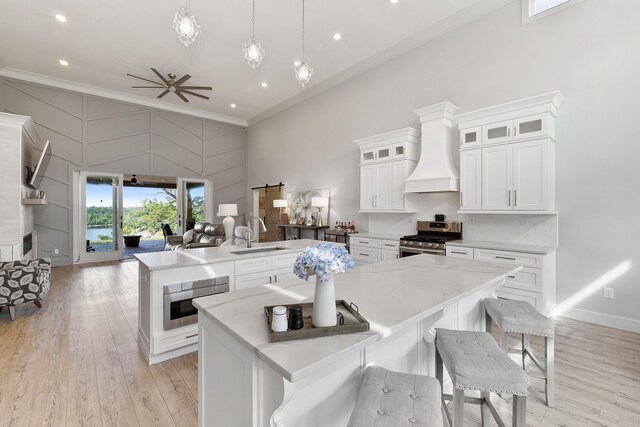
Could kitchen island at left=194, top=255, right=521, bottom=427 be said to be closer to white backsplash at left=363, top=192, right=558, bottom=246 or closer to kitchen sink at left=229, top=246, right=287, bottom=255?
kitchen sink at left=229, top=246, right=287, bottom=255

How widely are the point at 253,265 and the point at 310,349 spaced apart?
86.9 inches

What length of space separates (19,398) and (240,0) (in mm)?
5097

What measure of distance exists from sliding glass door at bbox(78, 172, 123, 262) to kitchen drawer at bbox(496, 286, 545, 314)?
A: 28.4ft

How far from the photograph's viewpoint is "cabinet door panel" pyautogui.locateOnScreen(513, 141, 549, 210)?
347 cm

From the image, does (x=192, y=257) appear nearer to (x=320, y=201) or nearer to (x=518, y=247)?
(x=518, y=247)

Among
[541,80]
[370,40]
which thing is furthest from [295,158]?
[541,80]

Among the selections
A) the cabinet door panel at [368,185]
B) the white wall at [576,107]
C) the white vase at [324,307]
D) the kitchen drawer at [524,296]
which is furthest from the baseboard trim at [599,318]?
the white vase at [324,307]

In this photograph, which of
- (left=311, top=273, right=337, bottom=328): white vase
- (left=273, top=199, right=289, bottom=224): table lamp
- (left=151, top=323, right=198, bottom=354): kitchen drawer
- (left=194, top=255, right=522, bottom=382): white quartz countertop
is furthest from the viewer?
(left=273, top=199, right=289, bottom=224): table lamp

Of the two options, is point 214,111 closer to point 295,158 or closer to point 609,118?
point 295,158

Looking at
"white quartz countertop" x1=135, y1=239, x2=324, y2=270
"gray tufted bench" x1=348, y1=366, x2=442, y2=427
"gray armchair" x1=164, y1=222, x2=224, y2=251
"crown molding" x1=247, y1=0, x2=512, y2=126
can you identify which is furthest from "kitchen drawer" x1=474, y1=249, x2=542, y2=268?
"gray armchair" x1=164, y1=222, x2=224, y2=251

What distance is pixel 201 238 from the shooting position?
6.46 metres

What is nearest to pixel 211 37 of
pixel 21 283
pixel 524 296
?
pixel 21 283

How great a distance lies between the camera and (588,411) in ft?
6.30

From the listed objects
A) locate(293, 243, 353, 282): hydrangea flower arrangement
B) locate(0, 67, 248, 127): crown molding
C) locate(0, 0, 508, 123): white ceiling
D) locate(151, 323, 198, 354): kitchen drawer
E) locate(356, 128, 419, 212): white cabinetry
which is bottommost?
locate(151, 323, 198, 354): kitchen drawer
